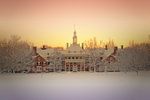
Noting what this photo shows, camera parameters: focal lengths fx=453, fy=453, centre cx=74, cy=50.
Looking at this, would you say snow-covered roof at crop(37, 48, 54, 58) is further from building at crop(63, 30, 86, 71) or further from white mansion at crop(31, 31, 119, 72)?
building at crop(63, 30, 86, 71)

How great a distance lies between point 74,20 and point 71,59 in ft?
1.02

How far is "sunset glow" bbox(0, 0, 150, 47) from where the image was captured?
139 inches

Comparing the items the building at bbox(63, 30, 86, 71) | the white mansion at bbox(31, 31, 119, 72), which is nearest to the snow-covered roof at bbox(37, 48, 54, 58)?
the white mansion at bbox(31, 31, 119, 72)

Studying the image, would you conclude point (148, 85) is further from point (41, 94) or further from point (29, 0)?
point (29, 0)

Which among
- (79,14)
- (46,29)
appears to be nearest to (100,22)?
(79,14)

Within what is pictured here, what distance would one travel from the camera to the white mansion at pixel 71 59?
11.5 feet

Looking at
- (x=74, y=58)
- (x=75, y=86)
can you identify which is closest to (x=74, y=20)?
(x=74, y=58)

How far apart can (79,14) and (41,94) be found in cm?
69

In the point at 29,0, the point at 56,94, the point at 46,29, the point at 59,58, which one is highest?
the point at 29,0

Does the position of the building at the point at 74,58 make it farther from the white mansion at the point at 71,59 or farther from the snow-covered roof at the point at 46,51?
the snow-covered roof at the point at 46,51

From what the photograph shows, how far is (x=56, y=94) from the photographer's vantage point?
139 inches

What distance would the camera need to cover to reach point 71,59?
350 centimetres

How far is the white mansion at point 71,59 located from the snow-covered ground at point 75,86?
0.16ft

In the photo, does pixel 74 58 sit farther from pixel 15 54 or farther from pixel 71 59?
pixel 15 54
